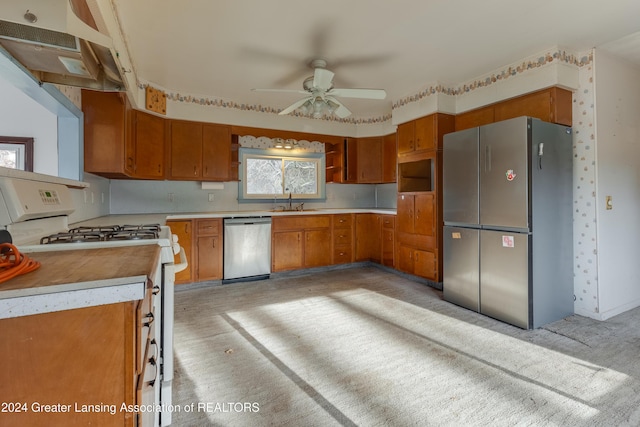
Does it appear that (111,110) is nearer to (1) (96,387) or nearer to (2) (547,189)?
(1) (96,387)

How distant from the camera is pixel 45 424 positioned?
67cm

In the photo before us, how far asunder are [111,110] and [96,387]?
275cm

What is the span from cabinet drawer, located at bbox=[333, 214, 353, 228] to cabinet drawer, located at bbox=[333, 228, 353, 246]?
0.07 metres

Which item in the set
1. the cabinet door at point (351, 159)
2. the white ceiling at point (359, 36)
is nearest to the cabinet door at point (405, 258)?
the cabinet door at point (351, 159)

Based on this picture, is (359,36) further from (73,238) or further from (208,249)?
(208,249)

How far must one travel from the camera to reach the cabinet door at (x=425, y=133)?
12.0 feet

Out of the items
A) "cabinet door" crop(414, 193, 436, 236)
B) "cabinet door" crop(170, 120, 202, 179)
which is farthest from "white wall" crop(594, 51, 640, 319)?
"cabinet door" crop(170, 120, 202, 179)

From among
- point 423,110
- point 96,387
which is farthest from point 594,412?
point 423,110

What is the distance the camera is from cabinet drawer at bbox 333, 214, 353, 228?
4.71 meters

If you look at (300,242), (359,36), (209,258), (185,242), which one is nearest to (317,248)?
(300,242)

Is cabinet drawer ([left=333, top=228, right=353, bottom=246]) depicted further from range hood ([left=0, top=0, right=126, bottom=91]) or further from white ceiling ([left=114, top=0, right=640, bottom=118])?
range hood ([left=0, top=0, right=126, bottom=91])

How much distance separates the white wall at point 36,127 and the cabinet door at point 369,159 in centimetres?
384

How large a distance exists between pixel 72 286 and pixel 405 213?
3.83 meters

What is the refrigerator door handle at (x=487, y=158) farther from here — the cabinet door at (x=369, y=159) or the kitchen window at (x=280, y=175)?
the kitchen window at (x=280, y=175)
